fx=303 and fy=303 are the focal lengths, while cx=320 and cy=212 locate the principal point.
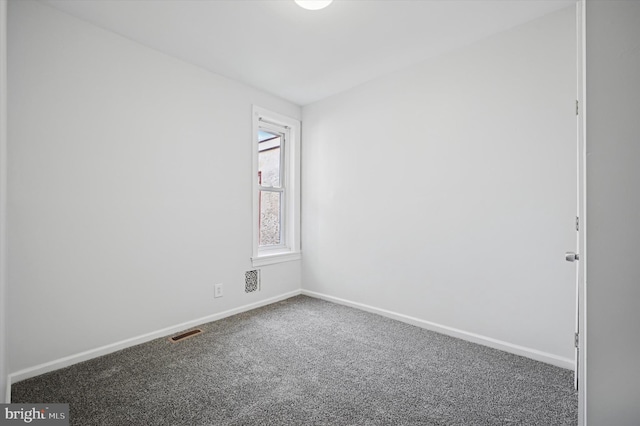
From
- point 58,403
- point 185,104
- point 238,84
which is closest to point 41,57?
point 185,104

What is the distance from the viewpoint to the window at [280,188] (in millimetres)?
3756

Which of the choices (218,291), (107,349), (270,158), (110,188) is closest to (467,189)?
(270,158)

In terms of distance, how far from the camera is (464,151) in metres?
2.58

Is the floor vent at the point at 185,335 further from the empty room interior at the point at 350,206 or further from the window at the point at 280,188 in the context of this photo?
the window at the point at 280,188

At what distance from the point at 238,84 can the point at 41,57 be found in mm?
1585

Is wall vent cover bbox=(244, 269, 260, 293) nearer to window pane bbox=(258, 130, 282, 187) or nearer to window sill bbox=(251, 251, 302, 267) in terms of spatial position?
window sill bbox=(251, 251, 302, 267)

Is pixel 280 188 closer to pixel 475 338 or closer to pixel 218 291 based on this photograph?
pixel 218 291

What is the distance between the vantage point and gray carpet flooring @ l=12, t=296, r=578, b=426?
1604mm

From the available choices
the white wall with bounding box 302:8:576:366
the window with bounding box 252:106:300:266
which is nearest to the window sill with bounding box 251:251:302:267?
the window with bounding box 252:106:300:266

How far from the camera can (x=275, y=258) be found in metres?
3.60
